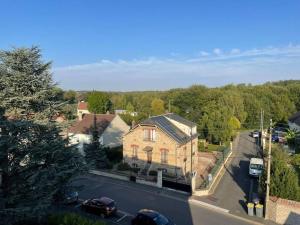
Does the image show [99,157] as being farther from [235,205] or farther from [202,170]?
[235,205]

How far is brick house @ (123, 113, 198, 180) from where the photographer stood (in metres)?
36.4

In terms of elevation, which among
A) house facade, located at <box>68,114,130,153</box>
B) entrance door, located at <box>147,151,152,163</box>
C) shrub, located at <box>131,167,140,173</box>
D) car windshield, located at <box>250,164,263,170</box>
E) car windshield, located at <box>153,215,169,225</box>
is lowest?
shrub, located at <box>131,167,140,173</box>

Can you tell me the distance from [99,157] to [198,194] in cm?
1415

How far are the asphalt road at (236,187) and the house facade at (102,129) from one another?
17989 millimetres

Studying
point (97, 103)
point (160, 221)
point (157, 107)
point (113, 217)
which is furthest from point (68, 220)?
point (157, 107)

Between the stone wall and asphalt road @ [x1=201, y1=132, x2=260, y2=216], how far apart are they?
2485mm

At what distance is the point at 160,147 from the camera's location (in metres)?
37.0

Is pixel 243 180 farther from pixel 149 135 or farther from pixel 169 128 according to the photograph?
pixel 149 135

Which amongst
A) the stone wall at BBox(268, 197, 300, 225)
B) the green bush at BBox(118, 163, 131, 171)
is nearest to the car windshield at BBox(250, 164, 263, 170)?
the stone wall at BBox(268, 197, 300, 225)

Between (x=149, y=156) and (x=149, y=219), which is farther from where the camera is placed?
(x=149, y=156)

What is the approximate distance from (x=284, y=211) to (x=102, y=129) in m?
28.8

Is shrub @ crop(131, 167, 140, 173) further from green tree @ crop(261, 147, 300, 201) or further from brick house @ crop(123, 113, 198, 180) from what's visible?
green tree @ crop(261, 147, 300, 201)

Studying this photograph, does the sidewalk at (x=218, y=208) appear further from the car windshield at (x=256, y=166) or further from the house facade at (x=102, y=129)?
the house facade at (x=102, y=129)

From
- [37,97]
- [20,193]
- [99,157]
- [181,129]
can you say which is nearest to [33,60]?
[37,97]
